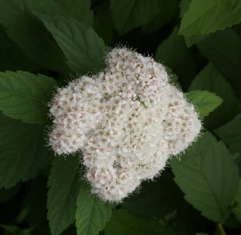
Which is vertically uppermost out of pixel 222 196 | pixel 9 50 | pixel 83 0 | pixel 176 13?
pixel 176 13

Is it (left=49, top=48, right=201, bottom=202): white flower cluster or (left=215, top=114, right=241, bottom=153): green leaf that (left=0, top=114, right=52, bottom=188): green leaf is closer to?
(left=49, top=48, right=201, bottom=202): white flower cluster

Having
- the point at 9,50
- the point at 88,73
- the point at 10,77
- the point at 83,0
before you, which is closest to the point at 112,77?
the point at 88,73

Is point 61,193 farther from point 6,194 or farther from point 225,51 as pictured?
point 225,51

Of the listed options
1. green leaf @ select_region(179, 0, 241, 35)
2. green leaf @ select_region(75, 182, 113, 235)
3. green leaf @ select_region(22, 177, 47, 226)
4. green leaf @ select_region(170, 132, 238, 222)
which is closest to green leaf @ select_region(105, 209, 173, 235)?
green leaf @ select_region(170, 132, 238, 222)

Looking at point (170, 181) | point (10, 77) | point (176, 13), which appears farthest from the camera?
point (176, 13)

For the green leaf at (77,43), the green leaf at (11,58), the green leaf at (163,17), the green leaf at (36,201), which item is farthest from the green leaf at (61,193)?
the green leaf at (163,17)

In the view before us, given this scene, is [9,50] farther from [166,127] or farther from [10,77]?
[166,127]

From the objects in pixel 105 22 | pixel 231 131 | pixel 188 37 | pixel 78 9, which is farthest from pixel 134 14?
pixel 231 131
